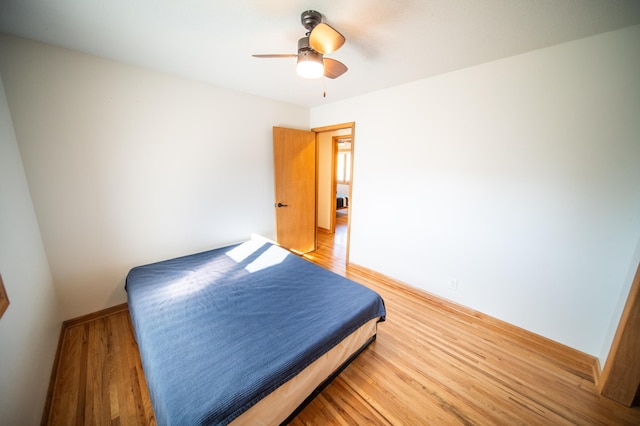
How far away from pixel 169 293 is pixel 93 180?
4.26ft

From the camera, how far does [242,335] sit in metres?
1.35

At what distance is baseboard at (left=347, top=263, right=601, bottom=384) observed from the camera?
5.43 feet

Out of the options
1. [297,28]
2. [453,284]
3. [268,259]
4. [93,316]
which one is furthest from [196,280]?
[453,284]

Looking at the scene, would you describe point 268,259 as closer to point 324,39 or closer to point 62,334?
point 62,334

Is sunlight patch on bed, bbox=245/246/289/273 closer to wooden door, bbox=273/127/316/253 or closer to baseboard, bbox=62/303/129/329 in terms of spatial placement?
wooden door, bbox=273/127/316/253

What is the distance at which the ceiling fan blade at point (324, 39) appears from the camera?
1.23 m

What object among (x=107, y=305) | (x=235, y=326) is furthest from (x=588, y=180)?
(x=107, y=305)

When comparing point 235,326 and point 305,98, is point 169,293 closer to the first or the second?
point 235,326

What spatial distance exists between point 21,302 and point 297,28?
2503 millimetres

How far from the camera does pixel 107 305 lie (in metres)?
2.15

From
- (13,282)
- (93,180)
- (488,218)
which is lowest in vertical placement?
(13,282)

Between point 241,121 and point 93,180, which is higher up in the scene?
point 241,121

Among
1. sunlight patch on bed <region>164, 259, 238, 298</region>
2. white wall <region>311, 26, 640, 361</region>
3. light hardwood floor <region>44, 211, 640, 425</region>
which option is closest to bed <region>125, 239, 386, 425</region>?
sunlight patch on bed <region>164, 259, 238, 298</region>

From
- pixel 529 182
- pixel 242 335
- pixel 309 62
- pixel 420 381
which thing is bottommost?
pixel 420 381
